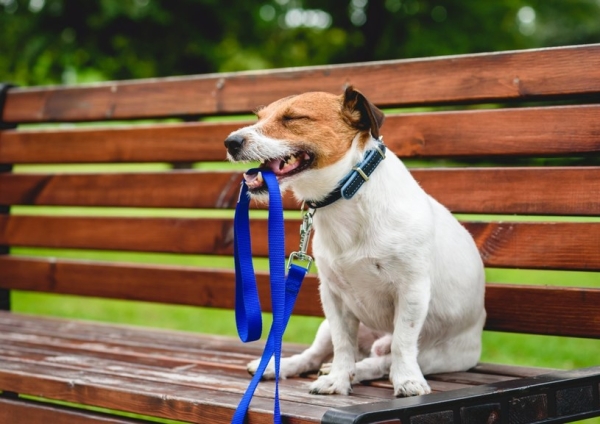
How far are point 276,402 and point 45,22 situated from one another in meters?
8.76

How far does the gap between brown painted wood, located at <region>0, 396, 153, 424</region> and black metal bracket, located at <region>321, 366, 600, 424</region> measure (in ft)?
2.98

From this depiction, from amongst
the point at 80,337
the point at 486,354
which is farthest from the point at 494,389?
the point at 486,354

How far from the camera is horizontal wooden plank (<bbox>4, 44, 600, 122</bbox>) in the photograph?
8.80 ft

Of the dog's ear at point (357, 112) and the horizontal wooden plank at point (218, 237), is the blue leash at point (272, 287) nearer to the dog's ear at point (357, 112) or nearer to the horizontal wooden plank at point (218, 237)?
the dog's ear at point (357, 112)

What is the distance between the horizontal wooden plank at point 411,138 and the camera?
2.67 m

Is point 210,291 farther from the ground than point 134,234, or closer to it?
closer to it

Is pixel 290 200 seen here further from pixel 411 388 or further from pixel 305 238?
pixel 411 388

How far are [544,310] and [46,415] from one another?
1.70m

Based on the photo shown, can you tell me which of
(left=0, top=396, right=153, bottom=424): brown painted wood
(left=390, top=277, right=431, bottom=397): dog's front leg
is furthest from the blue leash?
(left=0, top=396, right=153, bottom=424): brown painted wood

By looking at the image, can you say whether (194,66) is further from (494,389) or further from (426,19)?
(494,389)

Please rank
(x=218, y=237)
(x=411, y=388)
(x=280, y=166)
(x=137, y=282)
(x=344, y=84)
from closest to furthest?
1. (x=411, y=388)
2. (x=280, y=166)
3. (x=344, y=84)
4. (x=218, y=237)
5. (x=137, y=282)

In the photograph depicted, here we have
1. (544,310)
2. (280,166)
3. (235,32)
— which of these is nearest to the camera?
(280,166)

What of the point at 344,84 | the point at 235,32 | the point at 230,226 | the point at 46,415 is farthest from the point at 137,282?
the point at 235,32

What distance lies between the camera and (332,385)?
221 cm
